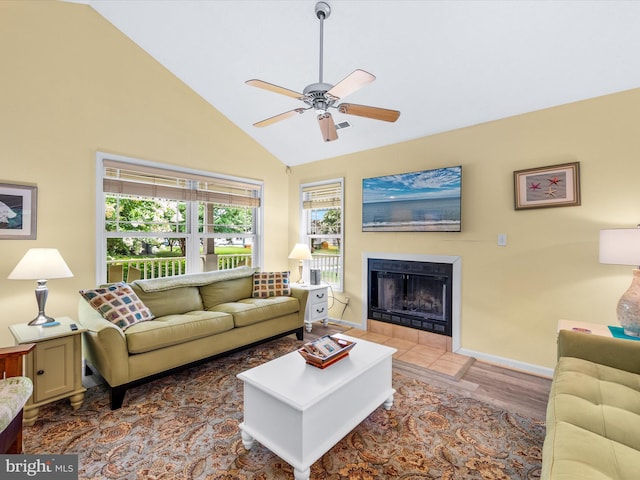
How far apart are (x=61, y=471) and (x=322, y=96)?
2.61 metres

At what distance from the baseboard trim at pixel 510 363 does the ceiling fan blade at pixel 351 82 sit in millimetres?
2933

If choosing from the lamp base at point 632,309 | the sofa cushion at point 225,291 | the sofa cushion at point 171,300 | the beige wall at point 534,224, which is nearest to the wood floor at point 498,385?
the beige wall at point 534,224

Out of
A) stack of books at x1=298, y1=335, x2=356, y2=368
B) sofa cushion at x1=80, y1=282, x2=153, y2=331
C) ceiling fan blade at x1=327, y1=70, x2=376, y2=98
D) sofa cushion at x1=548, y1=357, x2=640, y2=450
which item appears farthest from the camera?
sofa cushion at x1=80, y1=282, x2=153, y2=331

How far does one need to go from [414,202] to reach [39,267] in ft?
11.8

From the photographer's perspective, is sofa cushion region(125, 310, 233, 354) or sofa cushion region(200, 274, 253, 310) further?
sofa cushion region(200, 274, 253, 310)

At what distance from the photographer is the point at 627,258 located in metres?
2.06

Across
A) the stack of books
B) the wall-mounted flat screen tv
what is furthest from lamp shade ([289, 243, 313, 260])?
the stack of books

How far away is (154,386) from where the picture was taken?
8.68 feet

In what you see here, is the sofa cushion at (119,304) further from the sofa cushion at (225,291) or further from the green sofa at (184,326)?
the sofa cushion at (225,291)

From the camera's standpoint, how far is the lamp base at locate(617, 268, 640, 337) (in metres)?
2.13

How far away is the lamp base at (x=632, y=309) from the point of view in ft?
7.00

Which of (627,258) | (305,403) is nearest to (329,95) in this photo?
(305,403)

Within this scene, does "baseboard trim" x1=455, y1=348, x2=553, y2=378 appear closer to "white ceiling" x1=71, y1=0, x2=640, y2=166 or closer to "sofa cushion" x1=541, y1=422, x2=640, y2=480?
"sofa cushion" x1=541, y1=422, x2=640, y2=480

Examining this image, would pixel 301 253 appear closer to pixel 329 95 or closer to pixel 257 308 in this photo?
pixel 257 308
